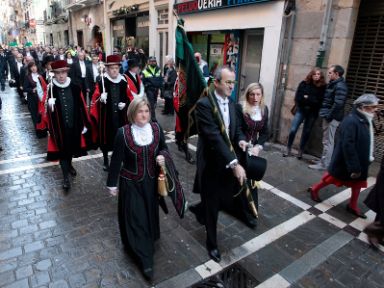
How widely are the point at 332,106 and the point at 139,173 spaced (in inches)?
168

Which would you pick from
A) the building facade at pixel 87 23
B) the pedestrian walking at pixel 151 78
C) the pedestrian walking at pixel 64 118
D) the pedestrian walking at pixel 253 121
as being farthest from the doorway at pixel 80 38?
the pedestrian walking at pixel 253 121

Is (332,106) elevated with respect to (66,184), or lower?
elevated

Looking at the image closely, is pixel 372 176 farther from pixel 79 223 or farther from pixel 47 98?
pixel 47 98

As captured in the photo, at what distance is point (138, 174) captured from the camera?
3102 millimetres

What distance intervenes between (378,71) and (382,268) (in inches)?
160

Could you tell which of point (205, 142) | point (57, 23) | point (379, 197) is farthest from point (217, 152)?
point (57, 23)

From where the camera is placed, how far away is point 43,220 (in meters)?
4.11

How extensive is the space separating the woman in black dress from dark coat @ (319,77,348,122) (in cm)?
391

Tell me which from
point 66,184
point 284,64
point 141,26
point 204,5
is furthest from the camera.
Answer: point 141,26

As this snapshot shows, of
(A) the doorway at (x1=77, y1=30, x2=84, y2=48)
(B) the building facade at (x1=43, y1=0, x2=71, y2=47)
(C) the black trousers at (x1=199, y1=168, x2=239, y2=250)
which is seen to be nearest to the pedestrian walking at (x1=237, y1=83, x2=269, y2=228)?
(C) the black trousers at (x1=199, y1=168, x2=239, y2=250)

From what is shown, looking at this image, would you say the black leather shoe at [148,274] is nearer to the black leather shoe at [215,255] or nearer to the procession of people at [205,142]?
the procession of people at [205,142]

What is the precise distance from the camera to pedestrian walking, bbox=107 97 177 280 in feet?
9.93

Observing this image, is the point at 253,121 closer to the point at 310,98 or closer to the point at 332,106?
the point at 332,106

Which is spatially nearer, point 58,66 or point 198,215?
point 198,215
